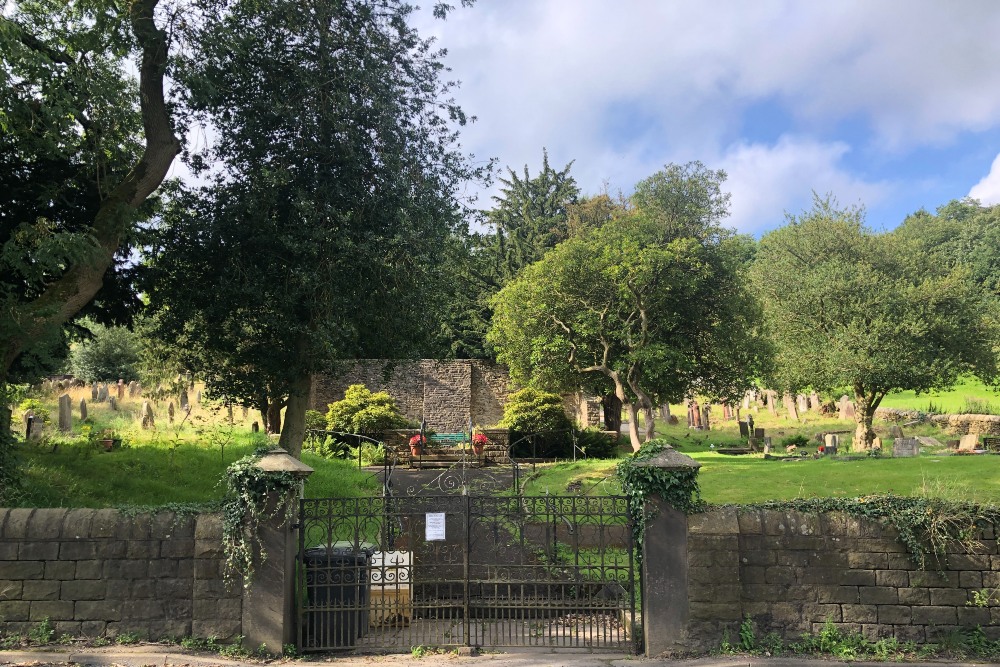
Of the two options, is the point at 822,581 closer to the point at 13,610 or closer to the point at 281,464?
the point at 281,464

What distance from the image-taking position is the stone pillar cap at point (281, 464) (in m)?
6.77

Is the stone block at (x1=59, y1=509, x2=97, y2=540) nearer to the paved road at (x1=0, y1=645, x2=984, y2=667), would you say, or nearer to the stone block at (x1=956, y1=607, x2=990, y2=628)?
the paved road at (x1=0, y1=645, x2=984, y2=667)

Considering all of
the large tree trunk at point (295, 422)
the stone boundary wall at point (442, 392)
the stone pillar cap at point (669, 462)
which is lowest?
the stone pillar cap at point (669, 462)

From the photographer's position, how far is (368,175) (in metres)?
12.6

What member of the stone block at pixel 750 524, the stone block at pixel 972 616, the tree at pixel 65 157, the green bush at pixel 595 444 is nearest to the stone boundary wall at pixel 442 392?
the green bush at pixel 595 444

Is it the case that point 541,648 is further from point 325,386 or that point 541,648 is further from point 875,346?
point 325,386

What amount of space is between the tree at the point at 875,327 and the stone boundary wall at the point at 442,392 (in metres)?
12.2

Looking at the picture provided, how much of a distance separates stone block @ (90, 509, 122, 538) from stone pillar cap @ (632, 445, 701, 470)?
5007mm

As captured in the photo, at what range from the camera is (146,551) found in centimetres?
683

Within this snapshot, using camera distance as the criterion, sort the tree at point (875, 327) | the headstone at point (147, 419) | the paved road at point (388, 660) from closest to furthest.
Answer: the paved road at point (388, 660) < the headstone at point (147, 419) < the tree at point (875, 327)

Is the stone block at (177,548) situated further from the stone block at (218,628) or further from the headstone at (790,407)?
the headstone at (790,407)

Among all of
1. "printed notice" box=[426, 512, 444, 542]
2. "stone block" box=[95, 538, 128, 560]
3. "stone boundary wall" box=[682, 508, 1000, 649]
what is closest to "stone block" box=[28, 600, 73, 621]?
"stone block" box=[95, 538, 128, 560]

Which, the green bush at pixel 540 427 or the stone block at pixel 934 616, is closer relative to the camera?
the stone block at pixel 934 616

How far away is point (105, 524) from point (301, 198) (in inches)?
244
